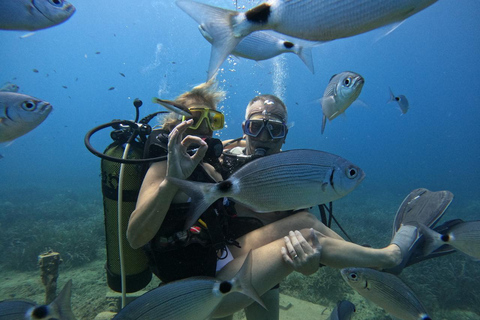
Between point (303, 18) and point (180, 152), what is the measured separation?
3.56 ft

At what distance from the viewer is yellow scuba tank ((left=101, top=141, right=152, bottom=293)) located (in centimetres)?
246

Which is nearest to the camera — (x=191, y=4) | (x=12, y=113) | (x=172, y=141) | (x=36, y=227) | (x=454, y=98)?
(x=191, y=4)

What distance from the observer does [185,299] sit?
1.60m

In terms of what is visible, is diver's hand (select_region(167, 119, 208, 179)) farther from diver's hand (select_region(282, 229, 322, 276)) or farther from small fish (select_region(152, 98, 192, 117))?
diver's hand (select_region(282, 229, 322, 276))

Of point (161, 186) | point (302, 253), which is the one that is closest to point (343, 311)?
point (302, 253)

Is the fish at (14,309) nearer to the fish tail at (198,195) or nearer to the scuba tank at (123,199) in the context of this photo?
the scuba tank at (123,199)

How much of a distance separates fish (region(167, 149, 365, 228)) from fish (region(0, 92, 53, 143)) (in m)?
1.55

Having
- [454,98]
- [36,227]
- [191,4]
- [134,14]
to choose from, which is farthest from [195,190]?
[454,98]

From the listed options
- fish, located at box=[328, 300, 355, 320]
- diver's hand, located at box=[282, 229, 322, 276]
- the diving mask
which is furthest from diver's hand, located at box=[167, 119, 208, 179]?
fish, located at box=[328, 300, 355, 320]

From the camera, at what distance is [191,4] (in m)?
0.97

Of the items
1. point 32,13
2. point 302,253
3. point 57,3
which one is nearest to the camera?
point 32,13

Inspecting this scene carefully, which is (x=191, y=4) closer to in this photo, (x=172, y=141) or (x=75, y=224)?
(x=172, y=141)

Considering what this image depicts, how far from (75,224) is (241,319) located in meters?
9.40

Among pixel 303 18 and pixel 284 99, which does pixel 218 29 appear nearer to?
pixel 303 18
